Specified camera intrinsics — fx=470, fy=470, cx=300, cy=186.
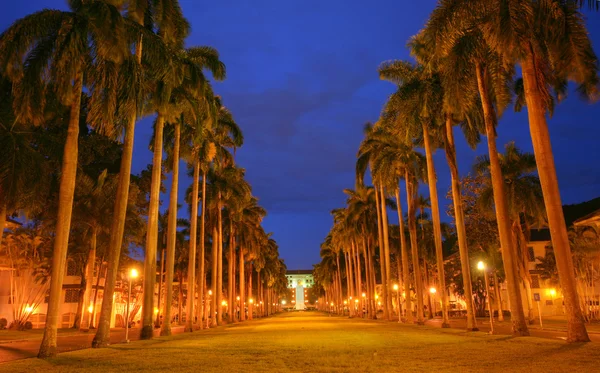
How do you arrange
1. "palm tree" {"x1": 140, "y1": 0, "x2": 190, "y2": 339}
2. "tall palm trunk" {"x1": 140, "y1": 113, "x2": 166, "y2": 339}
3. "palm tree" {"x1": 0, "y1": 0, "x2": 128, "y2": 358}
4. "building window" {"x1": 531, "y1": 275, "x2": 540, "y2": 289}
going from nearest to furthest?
"palm tree" {"x1": 0, "y1": 0, "x2": 128, "y2": 358}
"palm tree" {"x1": 140, "y1": 0, "x2": 190, "y2": 339}
"tall palm trunk" {"x1": 140, "y1": 113, "x2": 166, "y2": 339}
"building window" {"x1": 531, "y1": 275, "x2": 540, "y2": 289}

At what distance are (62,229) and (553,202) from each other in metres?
16.7

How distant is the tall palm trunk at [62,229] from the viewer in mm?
15000

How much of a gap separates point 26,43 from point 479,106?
72.1ft

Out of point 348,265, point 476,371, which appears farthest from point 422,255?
point 476,371

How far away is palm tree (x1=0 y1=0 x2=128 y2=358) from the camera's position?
1534cm

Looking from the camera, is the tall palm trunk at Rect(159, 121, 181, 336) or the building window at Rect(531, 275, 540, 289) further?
the building window at Rect(531, 275, 540, 289)

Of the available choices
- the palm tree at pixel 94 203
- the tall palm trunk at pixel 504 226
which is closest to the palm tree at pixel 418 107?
the tall palm trunk at pixel 504 226

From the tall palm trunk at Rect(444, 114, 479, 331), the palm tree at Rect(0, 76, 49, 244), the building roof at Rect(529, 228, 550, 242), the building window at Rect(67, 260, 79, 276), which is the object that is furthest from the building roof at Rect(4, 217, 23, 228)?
the building roof at Rect(529, 228, 550, 242)

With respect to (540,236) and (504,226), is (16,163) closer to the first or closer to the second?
(504,226)

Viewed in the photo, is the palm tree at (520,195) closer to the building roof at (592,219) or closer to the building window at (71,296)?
the building roof at (592,219)

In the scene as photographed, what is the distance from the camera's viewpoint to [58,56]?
1541 centimetres

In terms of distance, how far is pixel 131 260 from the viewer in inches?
1976

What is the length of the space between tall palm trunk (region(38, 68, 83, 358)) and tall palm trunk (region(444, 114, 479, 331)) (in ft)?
64.3

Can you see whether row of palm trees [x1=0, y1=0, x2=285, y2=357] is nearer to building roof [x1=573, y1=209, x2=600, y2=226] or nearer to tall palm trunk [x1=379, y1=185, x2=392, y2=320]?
tall palm trunk [x1=379, y1=185, x2=392, y2=320]
